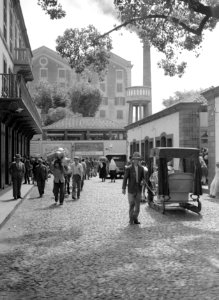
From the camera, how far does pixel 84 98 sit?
243 feet

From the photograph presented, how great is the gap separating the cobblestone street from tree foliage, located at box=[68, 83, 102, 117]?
200 feet

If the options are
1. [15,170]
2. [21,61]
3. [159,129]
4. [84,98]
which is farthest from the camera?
[84,98]

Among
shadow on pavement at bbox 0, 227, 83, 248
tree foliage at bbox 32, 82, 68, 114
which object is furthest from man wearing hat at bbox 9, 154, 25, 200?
tree foliage at bbox 32, 82, 68, 114

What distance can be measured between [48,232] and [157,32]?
8884 millimetres

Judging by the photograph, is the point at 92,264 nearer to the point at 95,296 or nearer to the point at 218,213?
the point at 95,296

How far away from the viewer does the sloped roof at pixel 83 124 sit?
60875 millimetres

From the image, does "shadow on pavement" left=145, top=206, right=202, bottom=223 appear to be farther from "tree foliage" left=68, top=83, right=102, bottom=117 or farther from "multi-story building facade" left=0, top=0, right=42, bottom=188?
"tree foliage" left=68, top=83, right=102, bottom=117

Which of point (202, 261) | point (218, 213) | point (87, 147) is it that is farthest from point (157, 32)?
point (87, 147)

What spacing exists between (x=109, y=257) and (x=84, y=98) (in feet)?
221

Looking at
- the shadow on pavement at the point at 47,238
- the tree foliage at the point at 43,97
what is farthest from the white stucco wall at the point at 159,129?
the tree foliage at the point at 43,97

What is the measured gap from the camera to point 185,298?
17.1ft

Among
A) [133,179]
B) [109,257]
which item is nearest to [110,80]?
[133,179]

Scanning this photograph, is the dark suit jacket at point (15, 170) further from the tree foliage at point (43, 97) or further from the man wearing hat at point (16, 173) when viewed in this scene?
the tree foliage at point (43, 97)

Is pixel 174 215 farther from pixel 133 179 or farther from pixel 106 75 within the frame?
pixel 106 75
